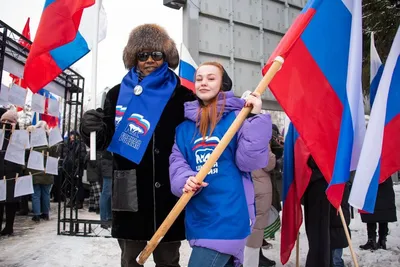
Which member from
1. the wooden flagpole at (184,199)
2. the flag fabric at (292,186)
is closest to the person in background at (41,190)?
the flag fabric at (292,186)

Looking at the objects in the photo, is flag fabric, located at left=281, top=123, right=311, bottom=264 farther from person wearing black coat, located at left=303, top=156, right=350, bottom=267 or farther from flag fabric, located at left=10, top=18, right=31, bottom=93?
flag fabric, located at left=10, top=18, right=31, bottom=93

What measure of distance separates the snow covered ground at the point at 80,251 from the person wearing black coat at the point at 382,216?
0.16 m

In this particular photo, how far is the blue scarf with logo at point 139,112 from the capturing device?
2.42m

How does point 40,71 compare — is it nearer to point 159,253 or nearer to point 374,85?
point 159,253

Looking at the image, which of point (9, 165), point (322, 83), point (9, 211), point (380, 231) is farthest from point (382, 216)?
point (9, 211)

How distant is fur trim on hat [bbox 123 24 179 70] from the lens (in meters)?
2.58

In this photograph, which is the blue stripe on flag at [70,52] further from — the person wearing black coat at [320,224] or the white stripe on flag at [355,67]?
the person wearing black coat at [320,224]

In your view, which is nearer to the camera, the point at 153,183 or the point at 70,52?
the point at 153,183

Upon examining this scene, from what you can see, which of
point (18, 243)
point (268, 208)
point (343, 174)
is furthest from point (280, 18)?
point (18, 243)

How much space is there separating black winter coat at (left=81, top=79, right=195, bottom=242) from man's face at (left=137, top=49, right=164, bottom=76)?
26 cm

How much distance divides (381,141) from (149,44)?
186cm

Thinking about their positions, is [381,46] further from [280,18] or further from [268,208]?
[268,208]

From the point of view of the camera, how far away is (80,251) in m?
5.31

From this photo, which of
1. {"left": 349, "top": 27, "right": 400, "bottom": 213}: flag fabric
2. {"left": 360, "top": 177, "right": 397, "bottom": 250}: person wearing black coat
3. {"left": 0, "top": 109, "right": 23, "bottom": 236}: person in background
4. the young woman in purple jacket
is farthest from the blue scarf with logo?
{"left": 360, "top": 177, "right": 397, "bottom": 250}: person wearing black coat
